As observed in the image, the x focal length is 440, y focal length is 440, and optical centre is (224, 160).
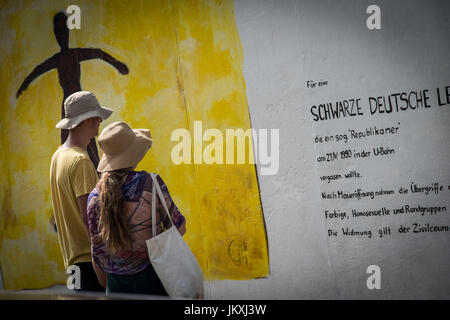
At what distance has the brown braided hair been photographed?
2287mm

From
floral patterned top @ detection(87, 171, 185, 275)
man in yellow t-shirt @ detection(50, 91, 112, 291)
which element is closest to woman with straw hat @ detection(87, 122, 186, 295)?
floral patterned top @ detection(87, 171, 185, 275)

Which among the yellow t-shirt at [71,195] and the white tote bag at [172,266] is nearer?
the white tote bag at [172,266]

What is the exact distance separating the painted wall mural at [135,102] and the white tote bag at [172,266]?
145 cm

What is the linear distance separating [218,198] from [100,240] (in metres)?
1.59

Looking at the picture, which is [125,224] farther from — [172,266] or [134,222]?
[172,266]

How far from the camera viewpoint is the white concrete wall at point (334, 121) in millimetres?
3045

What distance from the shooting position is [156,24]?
4156 mm

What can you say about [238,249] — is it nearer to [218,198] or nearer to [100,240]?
[218,198]

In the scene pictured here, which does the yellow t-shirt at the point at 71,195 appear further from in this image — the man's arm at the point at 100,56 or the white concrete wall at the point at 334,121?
the man's arm at the point at 100,56

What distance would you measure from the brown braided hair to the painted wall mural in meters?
1.62

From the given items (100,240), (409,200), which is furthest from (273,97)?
(100,240)

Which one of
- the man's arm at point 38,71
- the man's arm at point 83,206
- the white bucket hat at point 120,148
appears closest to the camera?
the white bucket hat at point 120,148

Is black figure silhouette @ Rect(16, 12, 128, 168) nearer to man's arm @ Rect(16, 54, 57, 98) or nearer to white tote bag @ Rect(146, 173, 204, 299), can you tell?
man's arm @ Rect(16, 54, 57, 98)

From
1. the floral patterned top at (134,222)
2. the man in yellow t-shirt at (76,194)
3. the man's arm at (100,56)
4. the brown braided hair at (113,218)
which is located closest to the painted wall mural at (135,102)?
the man's arm at (100,56)
